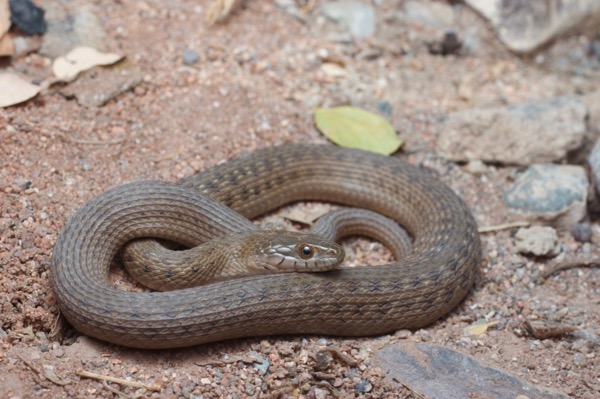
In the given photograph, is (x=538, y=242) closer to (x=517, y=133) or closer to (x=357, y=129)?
(x=517, y=133)

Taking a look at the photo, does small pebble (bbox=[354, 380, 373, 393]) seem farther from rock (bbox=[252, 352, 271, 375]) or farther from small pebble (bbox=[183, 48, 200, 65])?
small pebble (bbox=[183, 48, 200, 65])

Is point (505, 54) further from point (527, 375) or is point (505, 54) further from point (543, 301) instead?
point (527, 375)

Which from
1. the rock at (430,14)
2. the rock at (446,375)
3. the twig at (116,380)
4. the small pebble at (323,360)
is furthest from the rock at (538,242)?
the twig at (116,380)

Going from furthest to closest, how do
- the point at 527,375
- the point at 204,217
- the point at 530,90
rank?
the point at 530,90, the point at 204,217, the point at 527,375

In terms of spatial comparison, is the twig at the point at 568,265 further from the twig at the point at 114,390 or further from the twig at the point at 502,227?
the twig at the point at 114,390

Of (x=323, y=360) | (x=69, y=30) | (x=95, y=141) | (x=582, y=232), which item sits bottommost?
(x=323, y=360)

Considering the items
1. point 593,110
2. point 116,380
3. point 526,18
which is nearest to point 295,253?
point 116,380

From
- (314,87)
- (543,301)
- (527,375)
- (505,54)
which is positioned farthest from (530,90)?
(527,375)
